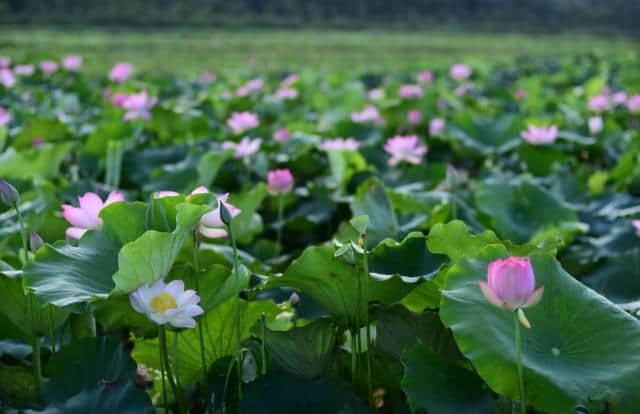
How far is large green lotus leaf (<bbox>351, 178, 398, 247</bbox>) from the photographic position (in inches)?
57.8

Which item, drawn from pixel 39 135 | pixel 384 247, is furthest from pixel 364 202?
pixel 39 135

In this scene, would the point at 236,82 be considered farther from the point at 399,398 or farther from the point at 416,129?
the point at 399,398

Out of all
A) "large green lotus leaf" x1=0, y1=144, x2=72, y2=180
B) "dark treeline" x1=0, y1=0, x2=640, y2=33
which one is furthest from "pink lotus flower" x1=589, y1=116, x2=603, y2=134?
"dark treeline" x1=0, y1=0, x2=640, y2=33

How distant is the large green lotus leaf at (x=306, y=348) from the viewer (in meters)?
0.93

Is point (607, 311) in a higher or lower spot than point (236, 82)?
higher

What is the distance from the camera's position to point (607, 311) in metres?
0.84

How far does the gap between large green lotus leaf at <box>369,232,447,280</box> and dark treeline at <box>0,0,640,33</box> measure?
20.7m

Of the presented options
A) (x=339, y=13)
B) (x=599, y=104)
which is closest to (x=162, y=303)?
(x=599, y=104)

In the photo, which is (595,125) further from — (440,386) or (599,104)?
(440,386)

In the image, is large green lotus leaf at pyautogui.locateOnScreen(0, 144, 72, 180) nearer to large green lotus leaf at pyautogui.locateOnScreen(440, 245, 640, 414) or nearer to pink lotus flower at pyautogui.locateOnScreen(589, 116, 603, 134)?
large green lotus leaf at pyautogui.locateOnScreen(440, 245, 640, 414)

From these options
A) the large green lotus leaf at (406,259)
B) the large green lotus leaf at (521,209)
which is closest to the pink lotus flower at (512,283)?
the large green lotus leaf at (406,259)

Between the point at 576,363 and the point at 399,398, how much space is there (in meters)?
0.27

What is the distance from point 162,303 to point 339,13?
27.6 metres

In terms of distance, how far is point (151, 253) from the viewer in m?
0.83
